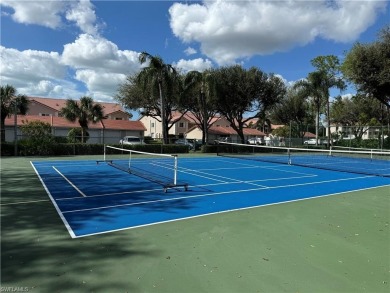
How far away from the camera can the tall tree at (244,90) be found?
134 feet

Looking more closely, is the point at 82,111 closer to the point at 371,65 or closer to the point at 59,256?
the point at 371,65

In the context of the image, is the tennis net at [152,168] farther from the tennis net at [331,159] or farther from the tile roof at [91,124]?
the tile roof at [91,124]

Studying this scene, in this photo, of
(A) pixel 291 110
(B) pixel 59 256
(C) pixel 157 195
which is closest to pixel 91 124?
(A) pixel 291 110

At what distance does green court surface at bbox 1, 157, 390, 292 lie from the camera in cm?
403

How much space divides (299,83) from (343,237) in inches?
1560

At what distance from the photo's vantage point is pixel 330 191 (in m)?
11.2

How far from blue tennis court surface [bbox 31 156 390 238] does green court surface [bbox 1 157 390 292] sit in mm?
544

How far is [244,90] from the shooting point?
4106 centimetres

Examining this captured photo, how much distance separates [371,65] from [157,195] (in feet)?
96.2

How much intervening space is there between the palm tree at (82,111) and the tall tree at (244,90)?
581 inches

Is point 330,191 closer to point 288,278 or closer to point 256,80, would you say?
point 288,278

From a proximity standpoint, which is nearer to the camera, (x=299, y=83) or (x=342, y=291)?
(x=342, y=291)

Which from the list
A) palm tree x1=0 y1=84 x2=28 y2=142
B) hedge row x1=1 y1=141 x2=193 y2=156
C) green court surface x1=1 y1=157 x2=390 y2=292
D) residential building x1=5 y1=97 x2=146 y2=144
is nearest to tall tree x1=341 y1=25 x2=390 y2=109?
hedge row x1=1 y1=141 x2=193 y2=156

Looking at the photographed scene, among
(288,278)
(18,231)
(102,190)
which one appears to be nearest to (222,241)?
(288,278)
